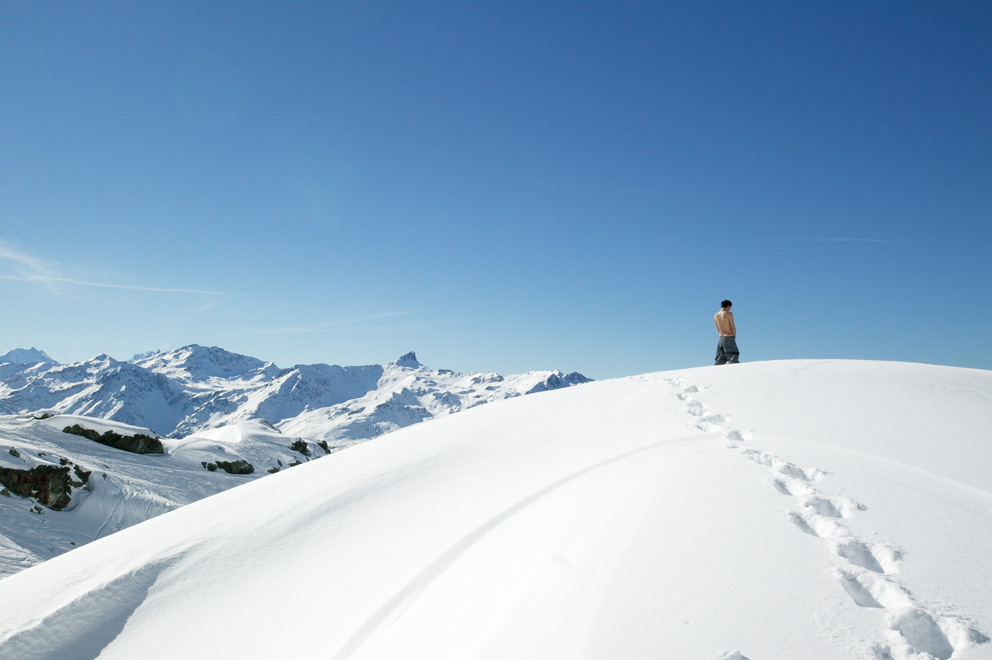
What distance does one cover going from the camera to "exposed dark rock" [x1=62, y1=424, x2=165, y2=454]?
1524 cm

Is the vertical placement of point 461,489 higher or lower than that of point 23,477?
higher

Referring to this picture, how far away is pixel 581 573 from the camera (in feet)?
9.86

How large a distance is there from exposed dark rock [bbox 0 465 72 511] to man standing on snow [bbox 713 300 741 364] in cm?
1706

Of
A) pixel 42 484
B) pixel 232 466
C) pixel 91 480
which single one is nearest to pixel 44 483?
pixel 42 484

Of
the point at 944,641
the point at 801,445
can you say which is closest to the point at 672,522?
the point at 944,641

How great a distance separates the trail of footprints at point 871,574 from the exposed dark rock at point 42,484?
14313 mm

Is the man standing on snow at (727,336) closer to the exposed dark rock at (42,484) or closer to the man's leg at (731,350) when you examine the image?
the man's leg at (731,350)

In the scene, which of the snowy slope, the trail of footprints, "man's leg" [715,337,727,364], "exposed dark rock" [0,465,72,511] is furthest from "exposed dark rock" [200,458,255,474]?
the trail of footprints

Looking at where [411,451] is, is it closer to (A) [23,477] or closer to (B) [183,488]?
(A) [23,477]

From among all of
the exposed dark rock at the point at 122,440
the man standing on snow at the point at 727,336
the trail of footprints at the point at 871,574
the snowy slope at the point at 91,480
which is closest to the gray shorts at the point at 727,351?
the man standing on snow at the point at 727,336

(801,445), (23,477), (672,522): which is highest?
(801,445)

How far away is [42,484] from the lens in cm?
1035

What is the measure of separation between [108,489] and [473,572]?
1343 cm

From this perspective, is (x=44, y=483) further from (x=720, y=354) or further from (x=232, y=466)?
(x=720, y=354)
